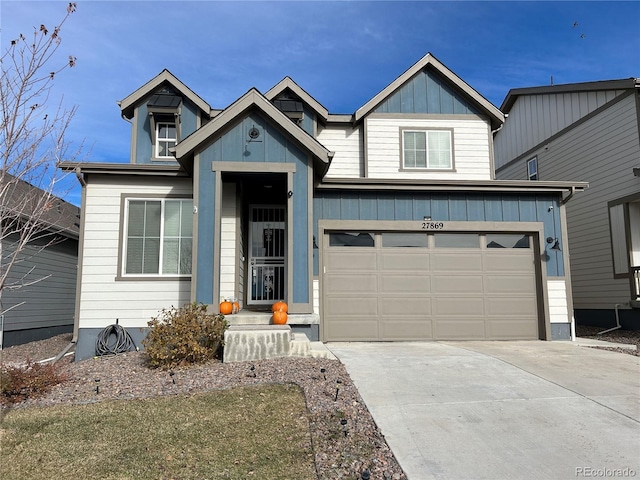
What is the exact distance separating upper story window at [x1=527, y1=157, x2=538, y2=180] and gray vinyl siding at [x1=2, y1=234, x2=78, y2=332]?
52.4 feet

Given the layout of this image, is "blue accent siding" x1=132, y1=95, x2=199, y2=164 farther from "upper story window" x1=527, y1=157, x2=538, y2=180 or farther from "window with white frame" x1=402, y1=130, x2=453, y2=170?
"upper story window" x1=527, y1=157, x2=538, y2=180

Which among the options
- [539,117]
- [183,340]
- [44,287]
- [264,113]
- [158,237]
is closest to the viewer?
[183,340]

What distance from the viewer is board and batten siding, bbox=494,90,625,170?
14.4 metres

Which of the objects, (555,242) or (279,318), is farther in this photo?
(555,242)

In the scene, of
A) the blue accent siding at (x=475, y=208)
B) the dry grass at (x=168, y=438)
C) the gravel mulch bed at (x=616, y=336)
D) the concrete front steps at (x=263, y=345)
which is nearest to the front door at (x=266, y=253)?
the concrete front steps at (x=263, y=345)

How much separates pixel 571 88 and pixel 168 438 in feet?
51.8

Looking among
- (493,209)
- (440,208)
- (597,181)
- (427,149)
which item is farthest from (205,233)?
(597,181)

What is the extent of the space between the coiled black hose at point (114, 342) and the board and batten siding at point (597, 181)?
12.9 m

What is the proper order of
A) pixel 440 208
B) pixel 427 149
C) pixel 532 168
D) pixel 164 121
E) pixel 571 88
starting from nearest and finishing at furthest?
1. pixel 440 208
2. pixel 164 121
3. pixel 427 149
4. pixel 571 88
5. pixel 532 168

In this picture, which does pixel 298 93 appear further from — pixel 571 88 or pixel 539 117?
pixel 539 117

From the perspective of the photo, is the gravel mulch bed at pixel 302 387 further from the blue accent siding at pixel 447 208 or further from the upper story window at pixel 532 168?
the upper story window at pixel 532 168

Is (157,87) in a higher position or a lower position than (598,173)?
higher

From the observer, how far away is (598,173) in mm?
13945

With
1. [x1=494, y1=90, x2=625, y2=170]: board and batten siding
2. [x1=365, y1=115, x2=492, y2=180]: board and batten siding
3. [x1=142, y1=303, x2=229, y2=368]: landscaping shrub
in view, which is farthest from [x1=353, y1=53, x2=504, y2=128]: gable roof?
[x1=142, y1=303, x2=229, y2=368]: landscaping shrub
